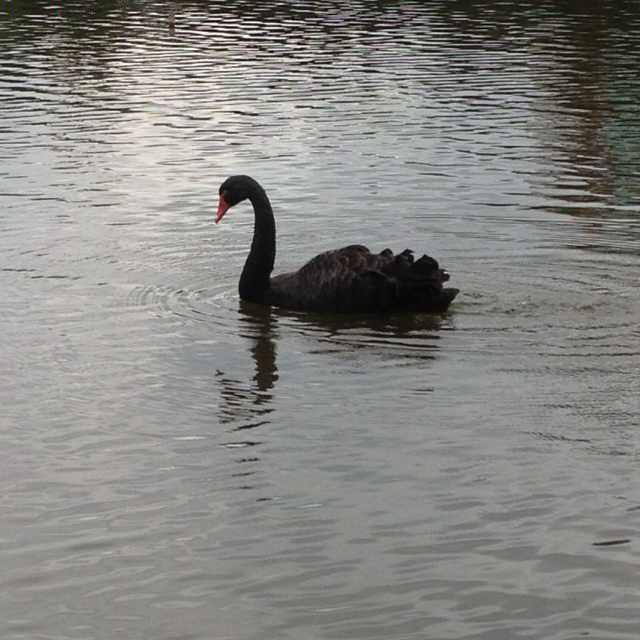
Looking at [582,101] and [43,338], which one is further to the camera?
[582,101]

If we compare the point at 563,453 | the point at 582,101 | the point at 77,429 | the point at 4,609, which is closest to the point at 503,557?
the point at 563,453

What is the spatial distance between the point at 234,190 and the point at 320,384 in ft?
11.4

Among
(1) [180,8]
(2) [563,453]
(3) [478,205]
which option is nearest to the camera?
(2) [563,453]

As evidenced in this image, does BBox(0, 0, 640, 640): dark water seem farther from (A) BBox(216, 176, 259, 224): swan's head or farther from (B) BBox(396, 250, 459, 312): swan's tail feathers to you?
(A) BBox(216, 176, 259, 224): swan's head

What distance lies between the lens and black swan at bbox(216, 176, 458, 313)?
40.3 ft

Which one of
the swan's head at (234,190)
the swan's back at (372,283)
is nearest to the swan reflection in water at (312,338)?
the swan's back at (372,283)

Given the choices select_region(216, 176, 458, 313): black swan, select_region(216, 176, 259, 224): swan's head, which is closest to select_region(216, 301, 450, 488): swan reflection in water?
select_region(216, 176, 458, 313): black swan

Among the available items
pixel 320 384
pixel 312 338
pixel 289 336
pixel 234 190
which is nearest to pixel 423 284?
pixel 312 338

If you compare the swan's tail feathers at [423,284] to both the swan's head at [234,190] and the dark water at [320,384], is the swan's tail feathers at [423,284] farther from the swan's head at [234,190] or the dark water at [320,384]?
the swan's head at [234,190]

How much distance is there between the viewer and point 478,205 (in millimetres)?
16406

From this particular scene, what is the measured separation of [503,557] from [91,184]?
37.2 ft

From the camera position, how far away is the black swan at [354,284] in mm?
12273

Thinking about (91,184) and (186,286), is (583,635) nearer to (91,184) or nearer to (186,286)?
(186,286)

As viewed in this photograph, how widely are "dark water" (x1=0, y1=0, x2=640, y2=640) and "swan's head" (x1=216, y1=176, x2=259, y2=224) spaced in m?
0.62
